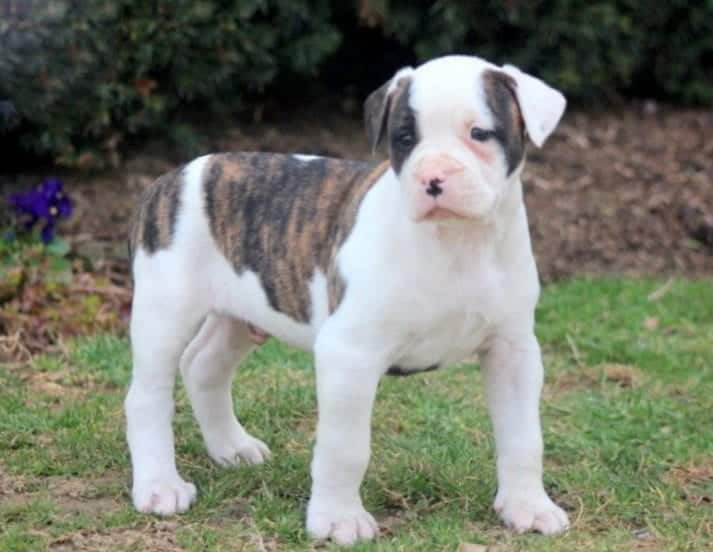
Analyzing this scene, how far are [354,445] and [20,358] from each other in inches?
115

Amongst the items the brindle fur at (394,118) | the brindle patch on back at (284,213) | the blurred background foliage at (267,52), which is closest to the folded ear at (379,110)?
the brindle fur at (394,118)

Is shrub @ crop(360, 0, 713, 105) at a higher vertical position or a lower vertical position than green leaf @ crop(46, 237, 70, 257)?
higher

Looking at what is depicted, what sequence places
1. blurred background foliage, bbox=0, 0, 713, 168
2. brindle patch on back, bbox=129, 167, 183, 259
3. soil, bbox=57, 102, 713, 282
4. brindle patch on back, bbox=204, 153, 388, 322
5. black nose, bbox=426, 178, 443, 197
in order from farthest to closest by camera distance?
1. soil, bbox=57, 102, 713, 282
2. blurred background foliage, bbox=0, 0, 713, 168
3. brindle patch on back, bbox=129, 167, 183, 259
4. brindle patch on back, bbox=204, 153, 388, 322
5. black nose, bbox=426, 178, 443, 197

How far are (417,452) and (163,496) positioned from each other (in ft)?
3.61

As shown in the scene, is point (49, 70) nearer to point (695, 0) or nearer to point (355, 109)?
point (355, 109)

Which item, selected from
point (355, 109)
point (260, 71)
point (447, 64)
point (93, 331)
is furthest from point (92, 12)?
point (447, 64)

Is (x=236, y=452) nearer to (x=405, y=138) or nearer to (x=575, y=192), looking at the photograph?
(x=405, y=138)

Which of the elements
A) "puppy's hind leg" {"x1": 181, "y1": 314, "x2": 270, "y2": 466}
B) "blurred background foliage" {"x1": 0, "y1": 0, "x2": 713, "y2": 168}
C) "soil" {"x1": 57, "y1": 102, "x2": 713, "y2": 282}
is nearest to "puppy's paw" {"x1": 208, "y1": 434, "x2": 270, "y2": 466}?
"puppy's hind leg" {"x1": 181, "y1": 314, "x2": 270, "y2": 466}

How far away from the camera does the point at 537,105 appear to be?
4578 millimetres

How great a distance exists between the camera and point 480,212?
4.43 meters

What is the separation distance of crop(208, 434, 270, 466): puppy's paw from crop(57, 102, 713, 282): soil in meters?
A: 3.16

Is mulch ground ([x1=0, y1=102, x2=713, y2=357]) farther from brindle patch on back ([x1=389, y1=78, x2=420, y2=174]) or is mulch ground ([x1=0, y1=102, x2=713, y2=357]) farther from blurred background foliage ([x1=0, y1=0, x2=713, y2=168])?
brindle patch on back ([x1=389, y1=78, x2=420, y2=174])

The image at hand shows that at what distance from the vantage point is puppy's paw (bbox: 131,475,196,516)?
5.18 meters

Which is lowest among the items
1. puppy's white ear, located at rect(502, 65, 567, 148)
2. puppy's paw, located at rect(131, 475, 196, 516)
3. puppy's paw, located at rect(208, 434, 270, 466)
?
puppy's paw, located at rect(208, 434, 270, 466)
